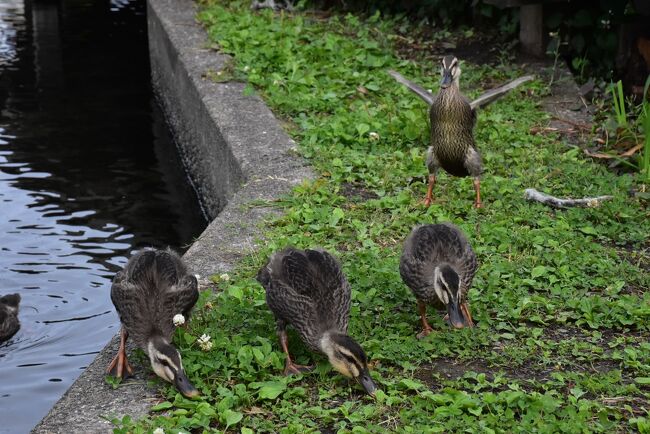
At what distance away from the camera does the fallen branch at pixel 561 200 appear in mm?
7359

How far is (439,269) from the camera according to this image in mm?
5434

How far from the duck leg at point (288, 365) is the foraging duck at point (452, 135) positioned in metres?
2.43

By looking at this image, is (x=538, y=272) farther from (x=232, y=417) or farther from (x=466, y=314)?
(x=232, y=417)

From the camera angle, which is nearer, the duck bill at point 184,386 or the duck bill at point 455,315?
the duck bill at point 184,386

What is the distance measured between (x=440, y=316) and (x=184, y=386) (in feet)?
5.37

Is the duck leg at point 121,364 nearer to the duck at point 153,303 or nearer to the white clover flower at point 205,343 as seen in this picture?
the duck at point 153,303

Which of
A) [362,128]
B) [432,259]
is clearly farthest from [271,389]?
[362,128]

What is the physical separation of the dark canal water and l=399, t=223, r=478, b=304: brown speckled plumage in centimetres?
241

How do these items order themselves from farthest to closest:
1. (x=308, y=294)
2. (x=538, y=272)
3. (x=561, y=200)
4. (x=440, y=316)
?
(x=561, y=200) < (x=538, y=272) < (x=440, y=316) < (x=308, y=294)

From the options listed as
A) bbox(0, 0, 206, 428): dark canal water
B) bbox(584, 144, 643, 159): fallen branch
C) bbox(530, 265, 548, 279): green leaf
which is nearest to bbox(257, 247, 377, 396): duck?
bbox(530, 265, 548, 279): green leaf

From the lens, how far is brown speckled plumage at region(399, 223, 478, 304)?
5551 millimetres

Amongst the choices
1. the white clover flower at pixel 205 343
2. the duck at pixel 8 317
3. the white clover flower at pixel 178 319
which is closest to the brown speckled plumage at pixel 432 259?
the white clover flower at pixel 205 343

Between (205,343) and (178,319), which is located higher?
(178,319)

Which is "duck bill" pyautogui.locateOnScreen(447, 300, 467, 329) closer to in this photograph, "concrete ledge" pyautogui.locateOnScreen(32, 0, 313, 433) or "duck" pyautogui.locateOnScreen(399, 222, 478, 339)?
"duck" pyautogui.locateOnScreen(399, 222, 478, 339)
